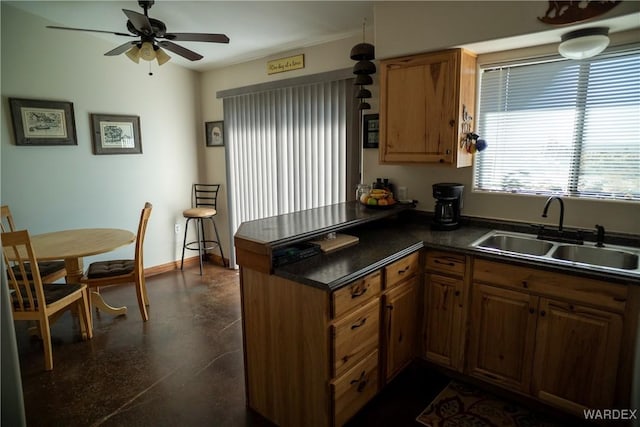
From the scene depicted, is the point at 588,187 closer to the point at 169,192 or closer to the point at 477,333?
the point at 477,333

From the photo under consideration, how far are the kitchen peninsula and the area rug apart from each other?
114mm

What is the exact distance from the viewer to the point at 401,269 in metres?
2.18

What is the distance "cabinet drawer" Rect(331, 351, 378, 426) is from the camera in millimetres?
1772

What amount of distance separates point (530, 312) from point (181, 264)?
4034 mm

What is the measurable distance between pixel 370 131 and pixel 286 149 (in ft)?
3.59

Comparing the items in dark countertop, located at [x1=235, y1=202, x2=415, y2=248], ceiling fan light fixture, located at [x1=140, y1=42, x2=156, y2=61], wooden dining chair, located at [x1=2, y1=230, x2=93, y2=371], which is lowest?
wooden dining chair, located at [x1=2, y1=230, x2=93, y2=371]

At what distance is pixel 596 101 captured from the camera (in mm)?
2256

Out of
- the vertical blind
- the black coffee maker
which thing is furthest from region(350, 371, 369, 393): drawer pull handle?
the vertical blind

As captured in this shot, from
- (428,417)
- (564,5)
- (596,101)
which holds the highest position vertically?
(564,5)

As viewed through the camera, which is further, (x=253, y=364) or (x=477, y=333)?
(x=477, y=333)

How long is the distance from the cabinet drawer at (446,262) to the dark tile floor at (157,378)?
74 centimetres

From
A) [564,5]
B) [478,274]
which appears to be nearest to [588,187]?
[478,274]

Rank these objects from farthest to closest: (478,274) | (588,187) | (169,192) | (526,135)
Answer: (169,192), (526,135), (588,187), (478,274)

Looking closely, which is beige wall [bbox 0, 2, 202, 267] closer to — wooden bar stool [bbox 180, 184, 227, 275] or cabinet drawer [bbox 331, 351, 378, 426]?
wooden bar stool [bbox 180, 184, 227, 275]
